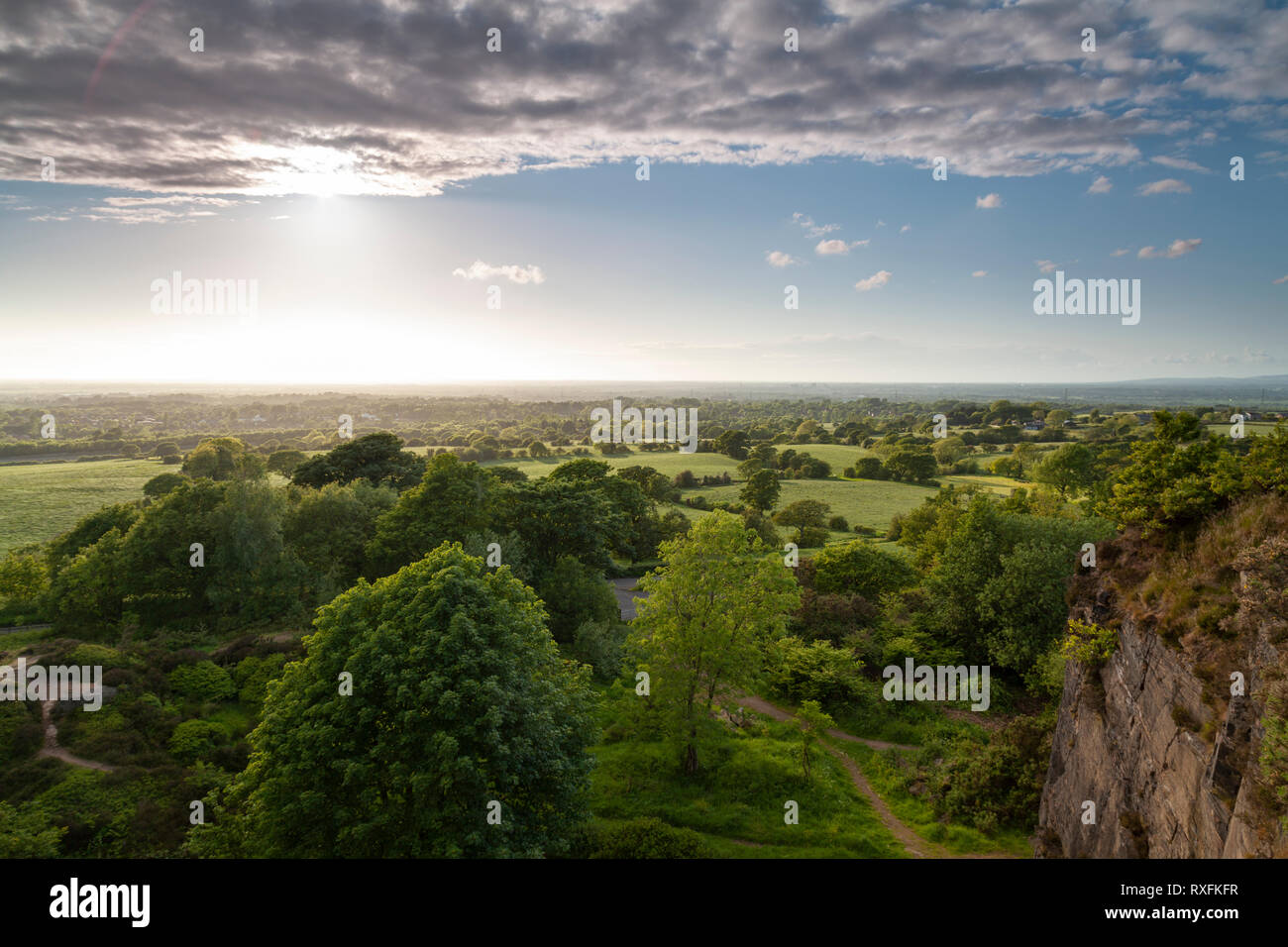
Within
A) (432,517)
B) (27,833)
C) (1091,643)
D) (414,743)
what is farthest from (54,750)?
(1091,643)

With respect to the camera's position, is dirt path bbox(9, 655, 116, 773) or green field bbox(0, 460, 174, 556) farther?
green field bbox(0, 460, 174, 556)

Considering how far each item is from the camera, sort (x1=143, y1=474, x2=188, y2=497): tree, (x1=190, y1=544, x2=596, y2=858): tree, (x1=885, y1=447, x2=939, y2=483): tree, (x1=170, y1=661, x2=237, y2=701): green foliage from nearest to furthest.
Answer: (x1=190, y1=544, x2=596, y2=858): tree, (x1=170, y1=661, x2=237, y2=701): green foliage, (x1=143, y1=474, x2=188, y2=497): tree, (x1=885, y1=447, x2=939, y2=483): tree

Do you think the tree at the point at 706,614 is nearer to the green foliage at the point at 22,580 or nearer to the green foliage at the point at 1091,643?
the green foliage at the point at 1091,643

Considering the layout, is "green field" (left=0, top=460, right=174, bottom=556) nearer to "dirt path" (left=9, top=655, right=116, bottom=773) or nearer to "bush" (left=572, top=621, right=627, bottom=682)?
"dirt path" (left=9, top=655, right=116, bottom=773)

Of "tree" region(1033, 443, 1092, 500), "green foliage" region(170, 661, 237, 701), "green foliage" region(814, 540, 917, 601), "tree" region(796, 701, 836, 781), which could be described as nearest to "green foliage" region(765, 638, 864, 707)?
"tree" region(796, 701, 836, 781)
